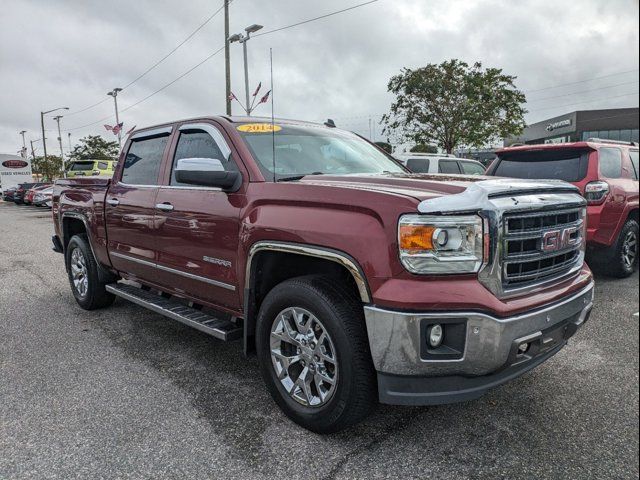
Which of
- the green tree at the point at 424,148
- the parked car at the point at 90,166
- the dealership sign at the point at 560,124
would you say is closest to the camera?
the parked car at the point at 90,166

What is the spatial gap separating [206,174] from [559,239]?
214 centimetres

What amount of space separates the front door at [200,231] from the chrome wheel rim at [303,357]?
1.74 ft

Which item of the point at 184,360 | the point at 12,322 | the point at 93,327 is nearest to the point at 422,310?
the point at 184,360

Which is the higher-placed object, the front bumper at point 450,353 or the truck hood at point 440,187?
the truck hood at point 440,187

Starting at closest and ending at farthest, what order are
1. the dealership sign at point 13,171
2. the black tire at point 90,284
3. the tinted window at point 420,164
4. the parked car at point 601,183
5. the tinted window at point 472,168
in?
the black tire at point 90,284, the parked car at point 601,183, the tinted window at point 420,164, the tinted window at point 472,168, the dealership sign at point 13,171

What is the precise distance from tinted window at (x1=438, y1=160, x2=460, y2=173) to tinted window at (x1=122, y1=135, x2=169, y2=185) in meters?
8.06

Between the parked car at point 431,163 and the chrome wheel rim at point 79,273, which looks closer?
the chrome wheel rim at point 79,273

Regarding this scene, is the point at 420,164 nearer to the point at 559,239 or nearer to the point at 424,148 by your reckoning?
the point at 559,239

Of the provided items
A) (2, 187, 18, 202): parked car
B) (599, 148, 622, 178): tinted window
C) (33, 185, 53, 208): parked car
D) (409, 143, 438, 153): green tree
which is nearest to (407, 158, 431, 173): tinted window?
(599, 148, 622, 178): tinted window

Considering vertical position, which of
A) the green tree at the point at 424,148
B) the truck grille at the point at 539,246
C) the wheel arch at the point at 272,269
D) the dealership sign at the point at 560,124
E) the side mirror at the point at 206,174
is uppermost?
the dealership sign at the point at 560,124

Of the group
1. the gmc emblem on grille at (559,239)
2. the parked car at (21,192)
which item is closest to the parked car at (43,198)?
the parked car at (21,192)

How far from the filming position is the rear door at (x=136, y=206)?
4.18 m

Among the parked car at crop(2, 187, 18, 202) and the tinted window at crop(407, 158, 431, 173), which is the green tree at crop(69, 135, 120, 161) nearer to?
the parked car at crop(2, 187, 18, 202)

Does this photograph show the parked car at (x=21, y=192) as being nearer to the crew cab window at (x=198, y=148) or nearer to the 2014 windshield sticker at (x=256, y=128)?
the crew cab window at (x=198, y=148)
